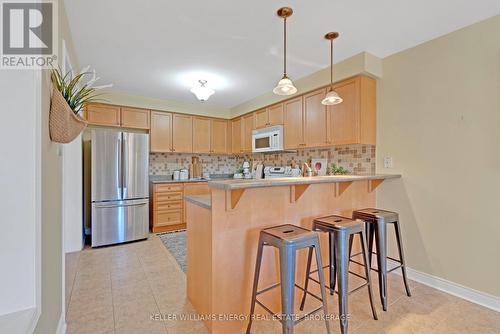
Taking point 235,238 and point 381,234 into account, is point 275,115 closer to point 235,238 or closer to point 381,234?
point 381,234

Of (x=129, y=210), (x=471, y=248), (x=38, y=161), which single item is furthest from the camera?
(x=129, y=210)

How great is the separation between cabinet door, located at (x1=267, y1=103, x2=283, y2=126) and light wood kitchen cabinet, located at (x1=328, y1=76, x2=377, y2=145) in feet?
3.50

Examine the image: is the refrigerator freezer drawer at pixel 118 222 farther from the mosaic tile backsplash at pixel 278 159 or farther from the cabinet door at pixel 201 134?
the cabinet door at pixel 201 134

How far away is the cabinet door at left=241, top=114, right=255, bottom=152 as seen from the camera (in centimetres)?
454

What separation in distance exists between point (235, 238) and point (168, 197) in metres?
2.79

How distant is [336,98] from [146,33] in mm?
1868

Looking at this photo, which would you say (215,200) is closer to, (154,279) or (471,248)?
(154,279)


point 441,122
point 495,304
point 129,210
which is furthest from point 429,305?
point 129,210

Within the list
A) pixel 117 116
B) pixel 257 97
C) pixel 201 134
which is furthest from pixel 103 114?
pixel 257 97

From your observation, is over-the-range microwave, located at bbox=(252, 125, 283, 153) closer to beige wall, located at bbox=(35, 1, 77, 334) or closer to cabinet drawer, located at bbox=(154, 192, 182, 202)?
cabinet drawer, located at bbox=(154, 192, 182, 202)

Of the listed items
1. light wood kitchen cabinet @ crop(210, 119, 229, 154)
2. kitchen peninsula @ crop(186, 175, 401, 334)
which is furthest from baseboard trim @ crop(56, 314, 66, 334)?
light wood kitchen cabinet @ crop(210, 119, 229, 154)

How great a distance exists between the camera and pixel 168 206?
4160 mm

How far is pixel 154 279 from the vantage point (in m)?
2.43

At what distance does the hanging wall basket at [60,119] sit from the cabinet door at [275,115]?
2882 mm
